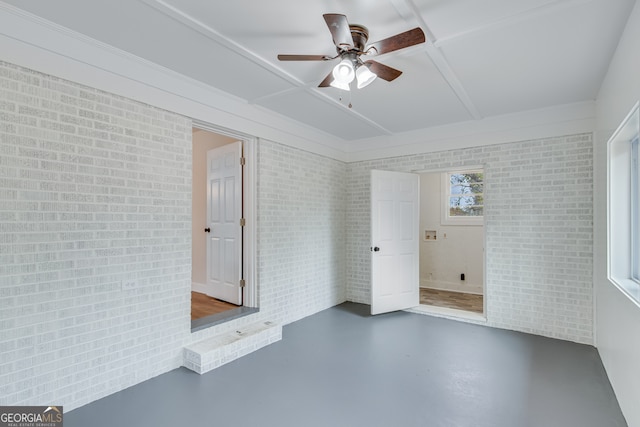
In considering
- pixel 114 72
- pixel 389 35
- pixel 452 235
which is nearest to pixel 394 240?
pixel 452 235

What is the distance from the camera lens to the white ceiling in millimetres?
1961

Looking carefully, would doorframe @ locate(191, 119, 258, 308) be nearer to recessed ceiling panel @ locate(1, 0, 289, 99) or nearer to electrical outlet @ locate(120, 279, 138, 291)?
recessed ceiling panel @ locate(1, 0, 289, 99)

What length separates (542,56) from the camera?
253 centimetres

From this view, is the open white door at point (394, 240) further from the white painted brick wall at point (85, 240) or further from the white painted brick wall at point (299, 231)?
the white painted brick wall at point (85, 240)

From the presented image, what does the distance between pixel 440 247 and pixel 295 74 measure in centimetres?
473

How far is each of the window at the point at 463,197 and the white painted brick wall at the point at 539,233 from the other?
6.41 ft

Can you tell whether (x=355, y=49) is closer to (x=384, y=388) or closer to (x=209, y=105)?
(x=209, y=105)

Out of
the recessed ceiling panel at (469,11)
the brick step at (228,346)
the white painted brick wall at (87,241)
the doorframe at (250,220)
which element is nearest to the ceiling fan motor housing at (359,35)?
the recessed ceiling panel at (469,11)

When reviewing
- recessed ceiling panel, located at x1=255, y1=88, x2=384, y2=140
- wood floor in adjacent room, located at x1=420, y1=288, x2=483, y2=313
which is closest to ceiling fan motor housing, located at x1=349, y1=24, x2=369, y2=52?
recessed ceiling panel, located at x1=255, y1=88, x2=384, y2=140

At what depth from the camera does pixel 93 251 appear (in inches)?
93.2

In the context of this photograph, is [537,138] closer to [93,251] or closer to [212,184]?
[212,184]

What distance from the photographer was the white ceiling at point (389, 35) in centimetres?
196

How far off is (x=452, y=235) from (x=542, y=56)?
4086mm

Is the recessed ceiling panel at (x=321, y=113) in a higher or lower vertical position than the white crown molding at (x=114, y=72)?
higher
